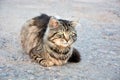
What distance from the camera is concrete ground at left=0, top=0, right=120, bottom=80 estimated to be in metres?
6.86

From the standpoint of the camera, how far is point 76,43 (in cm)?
941

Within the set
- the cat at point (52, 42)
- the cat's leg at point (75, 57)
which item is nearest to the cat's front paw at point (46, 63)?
the cat at point (52, 42)

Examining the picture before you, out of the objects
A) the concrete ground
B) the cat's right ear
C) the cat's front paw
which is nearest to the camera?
the concrete ground

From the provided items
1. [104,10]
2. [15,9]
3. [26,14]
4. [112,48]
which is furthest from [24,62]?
[104,10]

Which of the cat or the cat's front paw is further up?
the cat

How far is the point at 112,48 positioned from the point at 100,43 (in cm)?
60

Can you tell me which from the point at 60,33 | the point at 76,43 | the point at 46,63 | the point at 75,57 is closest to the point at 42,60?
the point at 46,63

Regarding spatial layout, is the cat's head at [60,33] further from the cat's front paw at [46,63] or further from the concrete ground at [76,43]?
the concrete ground at [76,43]

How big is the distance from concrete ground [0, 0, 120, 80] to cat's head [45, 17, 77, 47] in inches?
18.6

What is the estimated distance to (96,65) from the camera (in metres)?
7.60

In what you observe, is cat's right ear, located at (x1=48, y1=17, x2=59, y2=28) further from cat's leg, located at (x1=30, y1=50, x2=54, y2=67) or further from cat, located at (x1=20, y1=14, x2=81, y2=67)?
cat's leg, located at (x1=30, y1=50, x2=54, y2=67)

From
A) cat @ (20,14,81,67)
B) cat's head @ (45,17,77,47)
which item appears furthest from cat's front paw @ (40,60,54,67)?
cat's head @ (45,17,77,47)

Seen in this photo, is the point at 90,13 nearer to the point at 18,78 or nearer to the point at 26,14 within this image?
the point at 26,14

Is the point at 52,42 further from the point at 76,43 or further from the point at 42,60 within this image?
the point at 76,43
